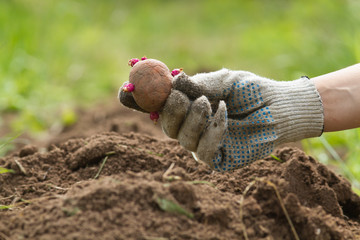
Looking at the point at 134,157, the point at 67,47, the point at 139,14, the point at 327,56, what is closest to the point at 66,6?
the point at 67,47

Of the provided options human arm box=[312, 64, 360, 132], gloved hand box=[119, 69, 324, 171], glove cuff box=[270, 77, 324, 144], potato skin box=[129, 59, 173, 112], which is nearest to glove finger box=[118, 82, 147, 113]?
gloved hand box=[119, 69, 324, 171]

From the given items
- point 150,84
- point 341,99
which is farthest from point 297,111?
point 150,84

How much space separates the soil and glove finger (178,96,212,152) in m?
0.13

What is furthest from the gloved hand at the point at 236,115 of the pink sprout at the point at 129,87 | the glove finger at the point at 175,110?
the pink sprout at the point at 129,87

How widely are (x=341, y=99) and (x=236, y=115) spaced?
511 mm

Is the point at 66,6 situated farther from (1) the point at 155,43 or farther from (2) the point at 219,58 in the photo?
(2) the point at 219,58

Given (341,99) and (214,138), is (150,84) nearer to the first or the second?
(214,138)

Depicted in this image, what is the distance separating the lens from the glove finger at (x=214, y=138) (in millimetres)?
1837

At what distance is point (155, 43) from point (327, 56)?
3548 millimetres

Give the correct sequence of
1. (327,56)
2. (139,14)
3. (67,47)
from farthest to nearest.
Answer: (139,14)
(67,47)
(327,56)

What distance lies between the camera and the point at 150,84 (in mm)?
1799

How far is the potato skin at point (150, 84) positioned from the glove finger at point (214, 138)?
0.75 ft

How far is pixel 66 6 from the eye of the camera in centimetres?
739

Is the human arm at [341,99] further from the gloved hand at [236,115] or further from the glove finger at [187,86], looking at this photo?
the glove finger at [187,86]
